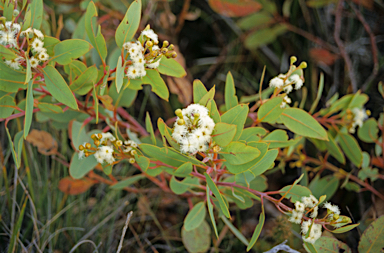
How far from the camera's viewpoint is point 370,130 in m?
0.98

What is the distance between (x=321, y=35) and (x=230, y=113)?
116 cm

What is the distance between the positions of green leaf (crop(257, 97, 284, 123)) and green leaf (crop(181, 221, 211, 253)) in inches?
18.1

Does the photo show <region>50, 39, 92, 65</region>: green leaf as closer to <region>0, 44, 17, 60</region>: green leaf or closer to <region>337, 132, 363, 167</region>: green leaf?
<region>0, 44, 17, 60</region>: green leaf

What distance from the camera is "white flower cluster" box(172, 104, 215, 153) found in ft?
1.76

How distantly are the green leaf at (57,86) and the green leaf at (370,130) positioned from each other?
0.94 meters

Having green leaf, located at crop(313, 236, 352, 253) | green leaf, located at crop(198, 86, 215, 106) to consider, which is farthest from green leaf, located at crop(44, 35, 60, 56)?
green leaf, located at crop(313, 236, 352, 253)

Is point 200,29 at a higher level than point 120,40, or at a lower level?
lower

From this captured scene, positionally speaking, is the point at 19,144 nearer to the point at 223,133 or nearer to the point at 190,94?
the point at 223,133

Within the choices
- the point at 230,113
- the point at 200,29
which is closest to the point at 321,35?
the point at 200,29

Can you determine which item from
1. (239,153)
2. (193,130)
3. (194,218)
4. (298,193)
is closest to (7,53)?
(193,130)

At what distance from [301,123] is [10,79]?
2.34 ft

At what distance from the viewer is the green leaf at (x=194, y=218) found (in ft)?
2.57

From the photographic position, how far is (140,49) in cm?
61

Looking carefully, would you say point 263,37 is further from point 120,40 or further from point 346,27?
point 120,40
